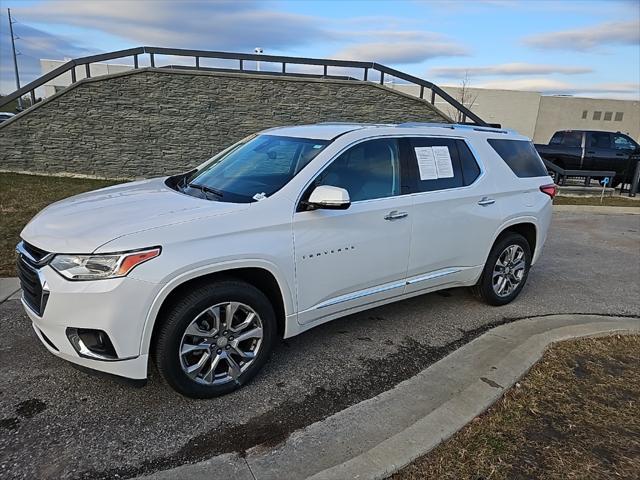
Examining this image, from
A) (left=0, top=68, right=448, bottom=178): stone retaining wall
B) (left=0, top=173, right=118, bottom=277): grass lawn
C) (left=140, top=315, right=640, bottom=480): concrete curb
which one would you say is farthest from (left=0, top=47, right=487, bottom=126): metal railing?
(left=140, top=315, right=640, bottom=480): concrete curb

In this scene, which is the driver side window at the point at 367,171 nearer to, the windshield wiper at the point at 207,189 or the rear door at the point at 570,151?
the windshield wiper at the point at 207,189

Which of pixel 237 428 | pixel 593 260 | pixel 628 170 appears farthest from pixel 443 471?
pixel 628 170

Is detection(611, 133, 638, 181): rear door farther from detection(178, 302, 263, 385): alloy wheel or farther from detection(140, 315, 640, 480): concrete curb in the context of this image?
detection(178, 302, 263, 385): alloy wheel

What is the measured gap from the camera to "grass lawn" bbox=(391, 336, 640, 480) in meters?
2.39

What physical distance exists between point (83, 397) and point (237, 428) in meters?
1.07

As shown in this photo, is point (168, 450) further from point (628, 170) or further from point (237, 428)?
point (628, 170)

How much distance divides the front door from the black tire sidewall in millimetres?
1211

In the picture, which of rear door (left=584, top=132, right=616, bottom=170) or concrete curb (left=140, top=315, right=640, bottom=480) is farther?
rear door (left=584, top=132, right=616, bottom=170)

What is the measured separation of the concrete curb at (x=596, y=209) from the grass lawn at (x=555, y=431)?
8.16 metres

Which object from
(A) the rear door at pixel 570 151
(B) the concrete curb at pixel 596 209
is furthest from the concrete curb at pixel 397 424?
(A) the rear door at pixel 570 151

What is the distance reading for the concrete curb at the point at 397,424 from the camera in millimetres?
2348

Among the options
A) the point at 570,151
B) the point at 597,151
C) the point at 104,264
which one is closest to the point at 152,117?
the point at 104,264

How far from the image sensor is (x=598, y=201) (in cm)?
1245

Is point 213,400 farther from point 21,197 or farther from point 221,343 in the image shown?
point 21,197
